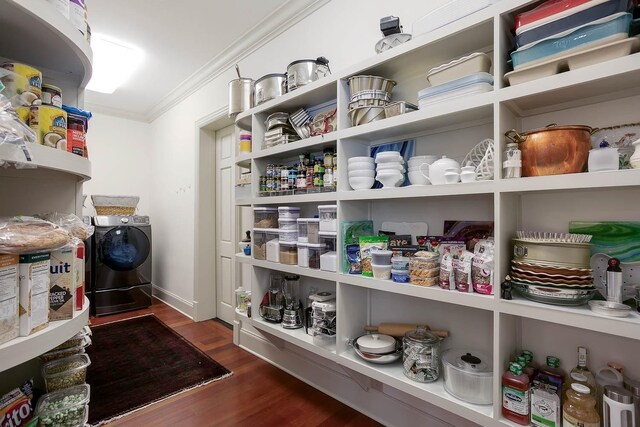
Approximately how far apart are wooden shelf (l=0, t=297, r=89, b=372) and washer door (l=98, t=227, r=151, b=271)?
331 centimetres

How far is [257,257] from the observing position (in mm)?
2039

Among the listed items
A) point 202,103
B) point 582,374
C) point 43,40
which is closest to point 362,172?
point 582,374

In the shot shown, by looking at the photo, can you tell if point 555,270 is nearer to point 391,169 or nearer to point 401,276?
point 401,276

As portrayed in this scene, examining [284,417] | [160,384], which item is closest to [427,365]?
[284,417]

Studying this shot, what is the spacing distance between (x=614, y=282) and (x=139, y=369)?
280 centimetres

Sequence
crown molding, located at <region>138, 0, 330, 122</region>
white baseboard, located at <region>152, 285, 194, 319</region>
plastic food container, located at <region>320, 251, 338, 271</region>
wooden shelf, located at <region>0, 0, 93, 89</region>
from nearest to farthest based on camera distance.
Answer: wooden shelf, located at <region>0, 0, 93, 89</region>
plastic food container, located at <region>320, 251, 338, 271</region>
crown molding, located at <region>138, 0, 330, 122</region>
white baseboard, located at <region>152, 285, 194, 319</region>

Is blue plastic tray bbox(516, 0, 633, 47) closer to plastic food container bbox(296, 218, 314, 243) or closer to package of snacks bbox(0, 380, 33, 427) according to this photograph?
plastic food container bbox(296, 218, 314, 243)

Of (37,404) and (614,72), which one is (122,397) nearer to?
(37,404)

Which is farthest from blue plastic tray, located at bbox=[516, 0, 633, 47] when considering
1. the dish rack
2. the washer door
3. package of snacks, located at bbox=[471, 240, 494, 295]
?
the dish rack

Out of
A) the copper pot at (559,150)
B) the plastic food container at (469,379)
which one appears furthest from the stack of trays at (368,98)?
the plastic food container at (469,379)

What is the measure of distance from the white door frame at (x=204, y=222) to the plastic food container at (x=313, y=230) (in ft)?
6.51

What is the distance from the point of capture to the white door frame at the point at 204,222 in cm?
329

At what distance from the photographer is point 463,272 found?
113cm

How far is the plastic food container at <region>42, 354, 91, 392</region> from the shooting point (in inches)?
38.8
